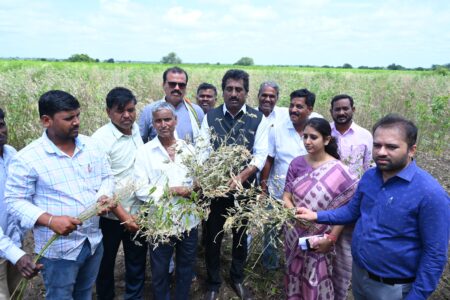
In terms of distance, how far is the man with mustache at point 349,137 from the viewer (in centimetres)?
299

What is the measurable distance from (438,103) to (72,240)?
753cm

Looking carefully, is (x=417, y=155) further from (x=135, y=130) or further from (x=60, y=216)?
(x=60, y=216)

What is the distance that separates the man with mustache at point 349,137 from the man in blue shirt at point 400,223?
1147 mm

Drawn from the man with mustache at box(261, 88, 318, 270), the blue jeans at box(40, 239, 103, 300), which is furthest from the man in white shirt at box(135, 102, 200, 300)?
the man with mustache at box(261, 88, 318, 270)

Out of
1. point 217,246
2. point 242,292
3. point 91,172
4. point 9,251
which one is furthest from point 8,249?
point 242,292

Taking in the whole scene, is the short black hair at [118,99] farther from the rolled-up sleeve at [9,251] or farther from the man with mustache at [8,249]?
the rolled-up sleeve at [9,251]

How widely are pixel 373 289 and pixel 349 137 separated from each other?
161 cm

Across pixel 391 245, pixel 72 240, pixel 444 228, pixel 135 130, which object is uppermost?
pixel 135 130

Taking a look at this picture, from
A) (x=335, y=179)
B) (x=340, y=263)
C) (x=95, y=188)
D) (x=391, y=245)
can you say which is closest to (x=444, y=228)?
(x=391, y=245)

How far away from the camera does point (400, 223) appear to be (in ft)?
5.54

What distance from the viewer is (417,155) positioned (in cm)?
752

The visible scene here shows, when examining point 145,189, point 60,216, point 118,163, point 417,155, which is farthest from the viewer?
point 417,155

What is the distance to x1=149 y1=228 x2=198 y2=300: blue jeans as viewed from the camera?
2508mm

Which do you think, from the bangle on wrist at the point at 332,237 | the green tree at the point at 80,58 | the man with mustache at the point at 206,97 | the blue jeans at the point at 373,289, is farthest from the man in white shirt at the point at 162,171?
the green tree at the point at 80,58
